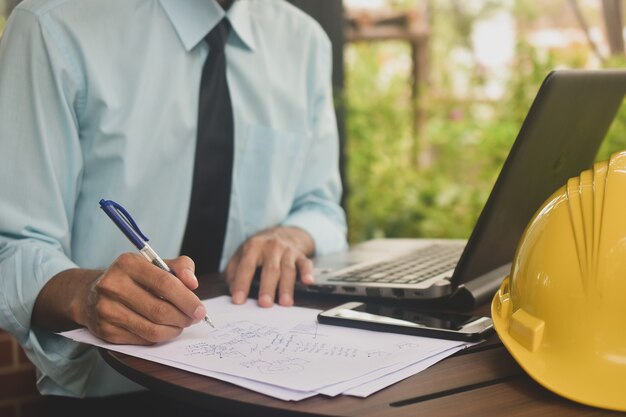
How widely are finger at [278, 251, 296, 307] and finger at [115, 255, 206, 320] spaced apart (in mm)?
210

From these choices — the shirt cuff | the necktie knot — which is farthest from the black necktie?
the shirt cuff

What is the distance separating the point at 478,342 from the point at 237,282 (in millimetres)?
385

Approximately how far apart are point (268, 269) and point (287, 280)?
34mm

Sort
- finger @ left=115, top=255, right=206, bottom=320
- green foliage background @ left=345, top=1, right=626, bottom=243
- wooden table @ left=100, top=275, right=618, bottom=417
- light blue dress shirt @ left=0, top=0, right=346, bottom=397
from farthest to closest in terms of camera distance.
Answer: green foliage background @ left=345, top=1, right=626, bottom=243
light blue dress shirt @ left=0, top=0, right=346, bottom=397
finger @ left=115, top=255, right=206, bottom=320
wooden table @ left=100, top=275, right=618, bottom=417

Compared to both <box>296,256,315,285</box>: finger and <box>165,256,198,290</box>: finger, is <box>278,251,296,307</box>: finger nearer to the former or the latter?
<box>296,256,315,285</box>: finger

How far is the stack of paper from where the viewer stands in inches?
29.5

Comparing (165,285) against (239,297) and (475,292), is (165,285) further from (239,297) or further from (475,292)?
(475,292)

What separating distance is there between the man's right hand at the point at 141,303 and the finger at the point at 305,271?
0.24 metres

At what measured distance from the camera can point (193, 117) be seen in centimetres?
134

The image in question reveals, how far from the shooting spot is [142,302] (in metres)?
A: 0.88

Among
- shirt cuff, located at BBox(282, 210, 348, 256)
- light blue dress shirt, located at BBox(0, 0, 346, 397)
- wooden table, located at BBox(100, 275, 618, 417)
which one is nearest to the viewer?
wooden table, located at BBox(100, 275, 618, 417)

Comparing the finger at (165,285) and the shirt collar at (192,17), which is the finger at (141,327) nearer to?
the finger at (165,285)

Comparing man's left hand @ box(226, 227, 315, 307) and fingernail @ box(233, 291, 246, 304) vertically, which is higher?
man's left hand @ box(226, 227, 315, 307)

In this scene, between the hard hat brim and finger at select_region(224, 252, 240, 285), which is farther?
finger at select_region(224, 252, 240, 285)
